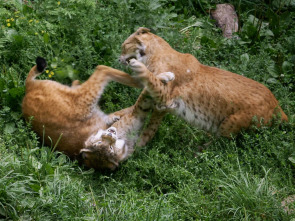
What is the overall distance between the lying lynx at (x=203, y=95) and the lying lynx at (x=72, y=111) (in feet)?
1.01

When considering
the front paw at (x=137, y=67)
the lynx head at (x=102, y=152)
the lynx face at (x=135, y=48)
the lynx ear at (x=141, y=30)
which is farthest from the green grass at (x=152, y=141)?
the front paw at (x=137, y=67)

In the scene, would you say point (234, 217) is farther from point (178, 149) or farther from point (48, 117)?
point (48, 117)

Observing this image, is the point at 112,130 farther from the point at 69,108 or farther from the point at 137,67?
the point at 137,67

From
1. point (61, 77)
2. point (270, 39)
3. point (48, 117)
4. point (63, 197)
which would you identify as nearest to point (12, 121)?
point (48, 117)

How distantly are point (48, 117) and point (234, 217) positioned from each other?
2.79m

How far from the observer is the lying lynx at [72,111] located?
6211 mm

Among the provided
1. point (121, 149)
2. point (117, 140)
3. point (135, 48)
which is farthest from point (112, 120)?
point (135, 48)

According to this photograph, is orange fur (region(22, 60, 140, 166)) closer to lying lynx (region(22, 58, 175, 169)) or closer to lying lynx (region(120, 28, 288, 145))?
lying lynx (region(22, 58, 175, 169))

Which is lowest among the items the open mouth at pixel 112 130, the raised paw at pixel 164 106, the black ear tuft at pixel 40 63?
the open mouth at pixel 112 130

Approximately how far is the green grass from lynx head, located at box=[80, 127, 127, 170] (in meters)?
0.13

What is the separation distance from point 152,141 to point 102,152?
0.85m

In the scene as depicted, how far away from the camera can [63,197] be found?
16.2 feet

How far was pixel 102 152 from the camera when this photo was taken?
6.12m

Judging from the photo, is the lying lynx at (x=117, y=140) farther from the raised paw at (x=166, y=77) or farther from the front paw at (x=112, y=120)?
the raised paw at (x=166, y=77)
